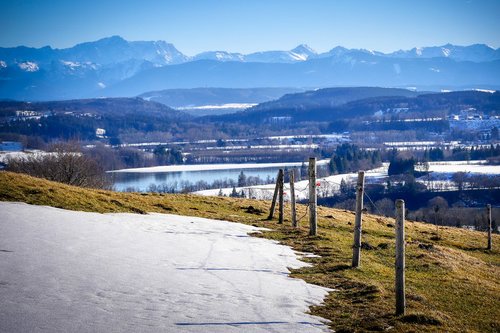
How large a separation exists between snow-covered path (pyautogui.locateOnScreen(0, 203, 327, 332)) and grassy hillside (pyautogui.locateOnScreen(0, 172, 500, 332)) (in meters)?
1.17

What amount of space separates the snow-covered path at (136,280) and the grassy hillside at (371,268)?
117 centimetres

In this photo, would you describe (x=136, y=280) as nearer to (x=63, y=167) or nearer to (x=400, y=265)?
(x=400, y=265)

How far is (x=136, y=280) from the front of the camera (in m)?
16.0

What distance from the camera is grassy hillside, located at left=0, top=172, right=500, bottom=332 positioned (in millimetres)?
14188

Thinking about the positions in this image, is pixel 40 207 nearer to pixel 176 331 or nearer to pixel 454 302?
pixel 176 331

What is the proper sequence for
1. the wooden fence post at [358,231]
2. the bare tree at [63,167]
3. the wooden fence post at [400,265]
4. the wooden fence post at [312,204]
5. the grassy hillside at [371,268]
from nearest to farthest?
the grassy hillside at [371,268], the wooden fence post at [400,265], the wooden fence post at [358,231], the wooden fence post at [312,204], the bare tree at [63,167]

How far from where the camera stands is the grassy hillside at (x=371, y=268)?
1419 centimetres

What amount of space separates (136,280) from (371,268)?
9.54 m

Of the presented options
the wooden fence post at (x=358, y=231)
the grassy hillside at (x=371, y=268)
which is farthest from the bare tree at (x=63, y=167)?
the wooden fence post at (x=358, y=231)

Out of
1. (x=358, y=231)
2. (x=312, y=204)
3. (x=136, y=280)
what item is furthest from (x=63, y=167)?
(x=136, y=280)

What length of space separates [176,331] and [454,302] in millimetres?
9377

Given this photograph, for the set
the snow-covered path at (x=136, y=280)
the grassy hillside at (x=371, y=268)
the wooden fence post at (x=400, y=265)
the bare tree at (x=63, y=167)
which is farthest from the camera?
Result: the bare tree at (x=63, y=167)

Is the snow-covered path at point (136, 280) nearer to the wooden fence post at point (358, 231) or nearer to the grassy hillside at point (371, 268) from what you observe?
the grassy hillside at point (371, 268)

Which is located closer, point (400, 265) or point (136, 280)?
point (400, 265)
